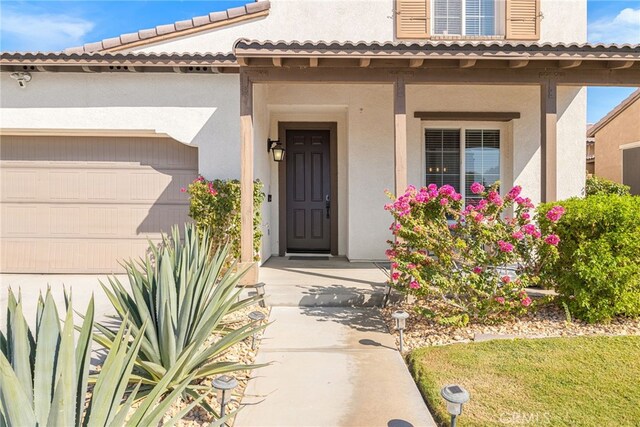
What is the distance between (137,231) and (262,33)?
499 centimetres

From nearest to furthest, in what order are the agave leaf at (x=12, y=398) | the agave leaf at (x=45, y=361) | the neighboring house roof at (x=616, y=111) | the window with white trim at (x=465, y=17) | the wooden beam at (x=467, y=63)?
1. the agave leaf at (x=12, y=398)
2. the agave leaf at (x=45, y=361)
3. the wooden beam at (x=467, y=63)
4. the window with white trim at (x=465, y=17)
5. the neighboring house roof at (x=616, y=111)

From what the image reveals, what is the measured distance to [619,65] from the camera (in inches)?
230

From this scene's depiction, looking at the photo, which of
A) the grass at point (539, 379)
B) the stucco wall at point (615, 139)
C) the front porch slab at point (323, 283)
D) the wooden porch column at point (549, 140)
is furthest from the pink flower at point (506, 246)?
the stucco wall at point (615, 139)

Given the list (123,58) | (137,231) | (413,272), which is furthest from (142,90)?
(413,272)

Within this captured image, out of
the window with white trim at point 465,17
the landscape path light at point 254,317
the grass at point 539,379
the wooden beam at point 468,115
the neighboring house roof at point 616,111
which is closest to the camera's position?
the grass at point 539,379

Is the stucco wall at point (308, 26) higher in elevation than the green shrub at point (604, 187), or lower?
higher

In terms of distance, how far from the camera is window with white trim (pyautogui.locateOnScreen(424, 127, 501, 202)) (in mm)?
8383

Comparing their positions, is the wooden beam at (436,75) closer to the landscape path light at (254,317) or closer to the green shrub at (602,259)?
the green shrub at (602,259)

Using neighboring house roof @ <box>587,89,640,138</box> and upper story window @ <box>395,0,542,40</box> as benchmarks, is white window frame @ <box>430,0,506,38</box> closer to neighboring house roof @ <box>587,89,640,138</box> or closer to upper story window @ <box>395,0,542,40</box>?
upper story window @ <box>395,0,542,40</box>

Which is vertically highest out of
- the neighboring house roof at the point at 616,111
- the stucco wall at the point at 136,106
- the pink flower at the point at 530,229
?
the neighboring house roof at the point at 616,111

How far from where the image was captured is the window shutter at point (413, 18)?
837 cm

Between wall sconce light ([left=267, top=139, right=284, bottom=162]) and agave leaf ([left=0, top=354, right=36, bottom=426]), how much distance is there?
7.25 m

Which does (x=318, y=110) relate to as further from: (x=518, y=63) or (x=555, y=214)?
(x=555, y=214)

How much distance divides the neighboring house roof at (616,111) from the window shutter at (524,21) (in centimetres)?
667
